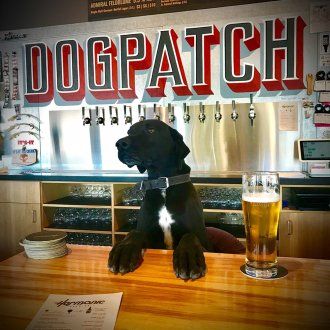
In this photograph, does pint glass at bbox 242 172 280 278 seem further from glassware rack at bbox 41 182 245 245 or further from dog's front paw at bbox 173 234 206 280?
glassware rack at bbox 41 182 245 245

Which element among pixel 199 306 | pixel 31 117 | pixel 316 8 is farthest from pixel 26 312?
pixel 31 117

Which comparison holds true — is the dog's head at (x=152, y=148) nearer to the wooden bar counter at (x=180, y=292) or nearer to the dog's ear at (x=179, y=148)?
the dog's ear at (x=179, y=148)

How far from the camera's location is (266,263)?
966 millimetres

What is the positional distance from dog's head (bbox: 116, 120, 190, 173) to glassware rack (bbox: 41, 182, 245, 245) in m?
1.71

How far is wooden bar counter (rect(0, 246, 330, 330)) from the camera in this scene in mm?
709

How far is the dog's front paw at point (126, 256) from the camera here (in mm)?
1001

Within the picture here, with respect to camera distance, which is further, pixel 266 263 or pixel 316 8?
pixel 316 8

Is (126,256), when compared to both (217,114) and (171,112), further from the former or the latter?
(171,112)

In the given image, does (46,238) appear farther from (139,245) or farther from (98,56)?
(98,56)

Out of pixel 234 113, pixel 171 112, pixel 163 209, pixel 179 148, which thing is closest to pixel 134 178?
pixel 171 112

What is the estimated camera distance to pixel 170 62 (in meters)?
4.36

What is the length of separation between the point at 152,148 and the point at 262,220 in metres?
0.87

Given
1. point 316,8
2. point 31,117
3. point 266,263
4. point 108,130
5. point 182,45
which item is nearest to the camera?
point 266,263

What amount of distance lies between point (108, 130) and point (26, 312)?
12.9 ft
